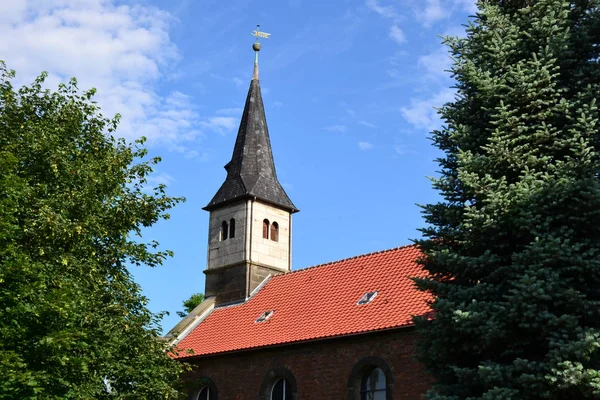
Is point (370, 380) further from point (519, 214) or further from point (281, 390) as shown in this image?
point (519, 214)

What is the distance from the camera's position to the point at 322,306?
24.2 m

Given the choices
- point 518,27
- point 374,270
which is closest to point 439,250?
point 518,27

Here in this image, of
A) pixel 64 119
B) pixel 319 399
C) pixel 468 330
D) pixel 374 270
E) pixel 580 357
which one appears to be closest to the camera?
pixel 580 357

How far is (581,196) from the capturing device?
11703 millimetres

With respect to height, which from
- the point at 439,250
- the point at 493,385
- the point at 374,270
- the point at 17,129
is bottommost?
the point at 493,385

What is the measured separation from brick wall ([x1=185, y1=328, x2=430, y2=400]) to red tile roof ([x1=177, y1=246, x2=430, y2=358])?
324mm

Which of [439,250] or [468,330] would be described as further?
[439,250]

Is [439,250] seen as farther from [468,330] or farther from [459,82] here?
[459,82]

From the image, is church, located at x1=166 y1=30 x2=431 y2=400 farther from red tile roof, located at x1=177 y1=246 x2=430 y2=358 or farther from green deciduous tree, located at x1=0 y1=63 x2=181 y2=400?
green deciduous tree, located at x1=0 y1=63 x2=181 y2=400

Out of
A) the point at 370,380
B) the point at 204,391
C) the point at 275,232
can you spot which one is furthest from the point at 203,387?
the point at 275,232

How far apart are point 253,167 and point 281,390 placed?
1103cm

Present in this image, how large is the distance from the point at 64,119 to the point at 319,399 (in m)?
10.3

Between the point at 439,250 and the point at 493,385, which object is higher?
the point at 439,250

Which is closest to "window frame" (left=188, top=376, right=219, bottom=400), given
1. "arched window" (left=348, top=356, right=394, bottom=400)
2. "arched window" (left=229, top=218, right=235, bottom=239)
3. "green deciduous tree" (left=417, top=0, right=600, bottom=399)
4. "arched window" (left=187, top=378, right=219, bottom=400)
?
"arched window" (left=187, top=378, right=219, bottom=400)
